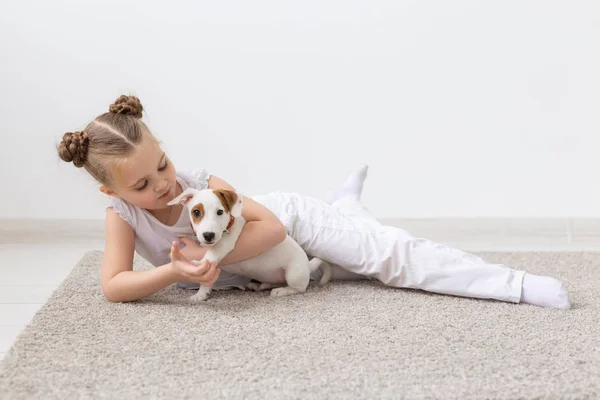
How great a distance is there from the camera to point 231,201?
138 centimetres

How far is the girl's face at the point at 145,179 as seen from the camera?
4.40ft

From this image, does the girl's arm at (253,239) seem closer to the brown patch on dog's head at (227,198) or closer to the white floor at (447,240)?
the brown patch on dog's head at (227,198)

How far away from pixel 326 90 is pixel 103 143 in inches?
43.7

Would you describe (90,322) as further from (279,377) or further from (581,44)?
(581,44)

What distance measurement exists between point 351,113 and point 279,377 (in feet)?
4.55

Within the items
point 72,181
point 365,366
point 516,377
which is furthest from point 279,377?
point 72,181

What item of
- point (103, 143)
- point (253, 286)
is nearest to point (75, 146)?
point (103, 143)

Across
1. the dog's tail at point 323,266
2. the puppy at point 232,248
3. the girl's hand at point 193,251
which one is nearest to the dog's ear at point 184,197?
the puppy at point 232,248

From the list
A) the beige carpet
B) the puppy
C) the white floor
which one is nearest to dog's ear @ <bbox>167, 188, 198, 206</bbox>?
the puppy

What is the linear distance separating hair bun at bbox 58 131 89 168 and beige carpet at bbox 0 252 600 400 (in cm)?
30

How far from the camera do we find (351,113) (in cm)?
234

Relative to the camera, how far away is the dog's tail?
160cm

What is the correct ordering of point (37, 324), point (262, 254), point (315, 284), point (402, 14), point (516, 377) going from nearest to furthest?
point (516, 377), point (37, 324), point (262, 254), point (315, 284), point (402, 14)

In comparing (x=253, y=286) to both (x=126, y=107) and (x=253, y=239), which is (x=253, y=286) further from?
(x=126, y=107)
